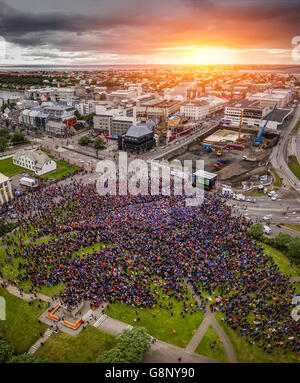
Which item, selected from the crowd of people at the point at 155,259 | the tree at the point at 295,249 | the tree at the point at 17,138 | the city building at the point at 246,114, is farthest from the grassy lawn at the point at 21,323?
the city building at the point at 246,114

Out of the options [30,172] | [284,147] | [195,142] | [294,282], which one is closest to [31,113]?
[30,172]

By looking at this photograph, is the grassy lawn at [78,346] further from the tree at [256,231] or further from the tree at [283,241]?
the tree at [283,241]

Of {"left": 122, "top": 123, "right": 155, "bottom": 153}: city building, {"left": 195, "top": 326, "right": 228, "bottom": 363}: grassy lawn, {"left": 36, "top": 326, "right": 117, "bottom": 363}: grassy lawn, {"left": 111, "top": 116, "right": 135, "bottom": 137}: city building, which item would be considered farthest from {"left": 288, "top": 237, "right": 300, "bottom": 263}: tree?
{"left": 111, "top": 116, "right": 135, "bottom": 137}: city building

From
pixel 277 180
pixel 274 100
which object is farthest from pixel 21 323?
pixel 274 100

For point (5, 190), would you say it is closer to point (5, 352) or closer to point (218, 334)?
point (5, 352)
